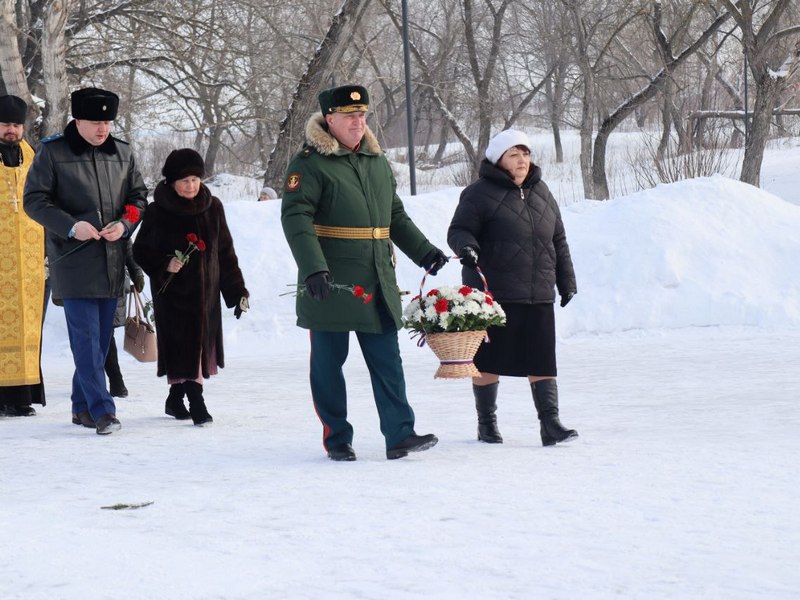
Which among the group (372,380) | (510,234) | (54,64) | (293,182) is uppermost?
(54,64)

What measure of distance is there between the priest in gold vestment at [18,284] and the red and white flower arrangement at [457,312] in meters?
2.87

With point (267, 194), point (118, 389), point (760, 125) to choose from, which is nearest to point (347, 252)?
point (118, 389)

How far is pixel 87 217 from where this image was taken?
7355 millimetres

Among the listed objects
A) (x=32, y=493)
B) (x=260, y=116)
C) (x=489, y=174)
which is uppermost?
(x=260, y=116)

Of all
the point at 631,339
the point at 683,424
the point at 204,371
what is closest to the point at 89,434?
the point at 204,371

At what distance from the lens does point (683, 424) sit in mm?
7312

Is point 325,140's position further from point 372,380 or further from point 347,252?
point 372,380

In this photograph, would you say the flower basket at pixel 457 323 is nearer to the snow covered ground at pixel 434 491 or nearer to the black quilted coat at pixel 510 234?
the black quilted coat at pixel 510 234

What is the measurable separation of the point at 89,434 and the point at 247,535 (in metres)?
2.93

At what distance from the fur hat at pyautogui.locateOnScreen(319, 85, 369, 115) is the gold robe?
276 cm

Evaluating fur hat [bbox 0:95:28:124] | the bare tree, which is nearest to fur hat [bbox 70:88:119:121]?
fur hat [bbox 0:95:28:124]

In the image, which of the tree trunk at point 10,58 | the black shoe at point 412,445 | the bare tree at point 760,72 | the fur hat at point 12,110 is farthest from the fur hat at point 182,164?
the bare tree at point 760,72

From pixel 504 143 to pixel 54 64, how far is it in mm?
9136

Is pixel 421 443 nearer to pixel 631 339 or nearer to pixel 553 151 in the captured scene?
pixel 631 339
